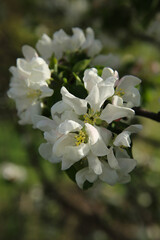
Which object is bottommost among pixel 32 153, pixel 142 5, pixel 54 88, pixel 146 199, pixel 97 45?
pixel 146 199

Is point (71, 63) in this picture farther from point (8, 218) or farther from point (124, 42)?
point (8, 218)

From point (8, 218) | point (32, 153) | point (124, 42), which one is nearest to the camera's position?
point (124, 42)

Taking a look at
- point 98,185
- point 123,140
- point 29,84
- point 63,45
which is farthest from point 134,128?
point 98,185

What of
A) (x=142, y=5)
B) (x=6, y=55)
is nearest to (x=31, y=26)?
(x=6, y=55)

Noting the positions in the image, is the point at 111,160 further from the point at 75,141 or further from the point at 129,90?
the point at 129,90

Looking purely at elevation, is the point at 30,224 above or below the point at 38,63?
below

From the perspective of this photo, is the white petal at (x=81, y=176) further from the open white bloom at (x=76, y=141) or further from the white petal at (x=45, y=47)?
the white petal at (x=45, y=47)
